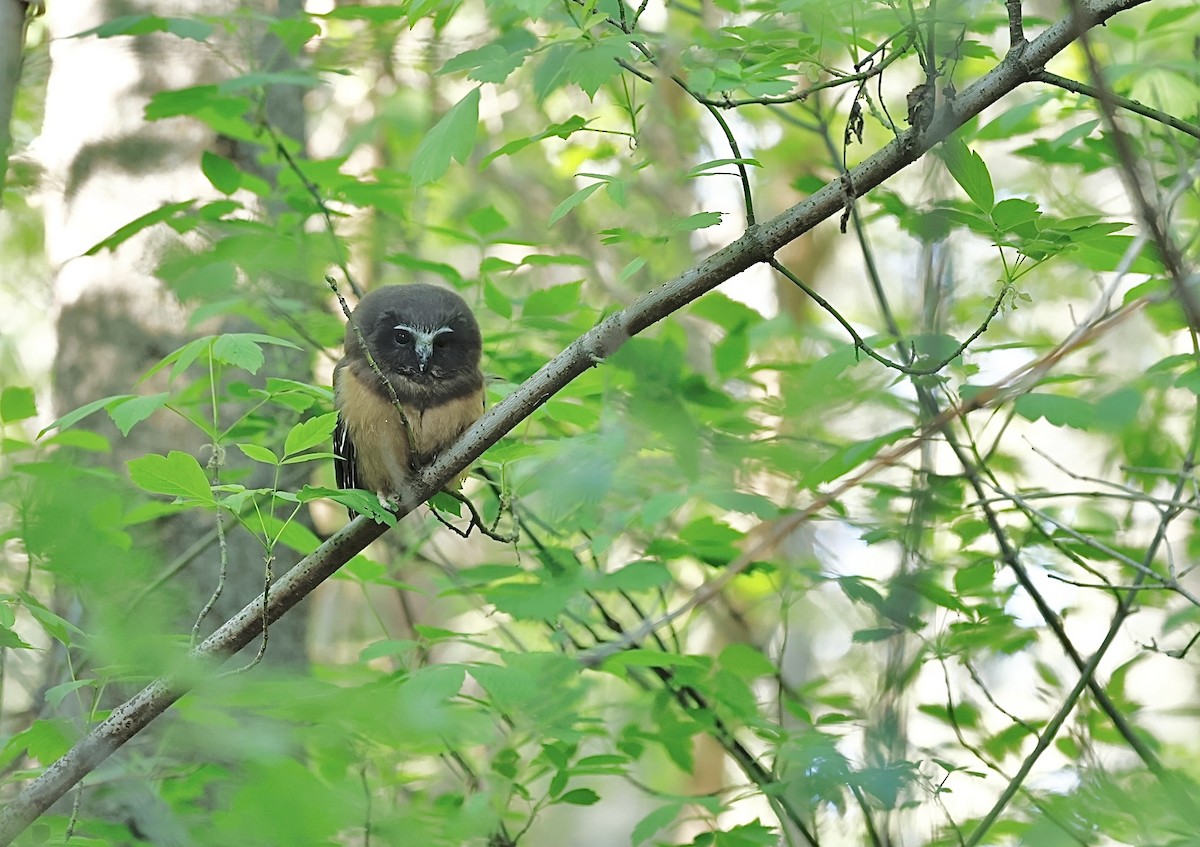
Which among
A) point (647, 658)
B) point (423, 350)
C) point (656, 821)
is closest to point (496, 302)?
point (423, 350)

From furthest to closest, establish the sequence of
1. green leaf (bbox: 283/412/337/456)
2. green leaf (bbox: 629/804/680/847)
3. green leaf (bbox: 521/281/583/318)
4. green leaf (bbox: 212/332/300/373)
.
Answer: green leaf (bbox: 521/281/583/318)
green leaf (bbox: 629/804/680/847)
green leaf (bbox: 212/332/300/373)
green leaf (bbox: 283/412/337/456)

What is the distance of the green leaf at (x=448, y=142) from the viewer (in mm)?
2959

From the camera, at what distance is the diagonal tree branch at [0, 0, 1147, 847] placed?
252 centimetres

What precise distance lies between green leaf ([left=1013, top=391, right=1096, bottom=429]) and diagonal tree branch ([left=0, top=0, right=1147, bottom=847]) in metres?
0.87

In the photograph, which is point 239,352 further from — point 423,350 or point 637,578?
point 423,350

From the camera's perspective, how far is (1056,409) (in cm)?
314

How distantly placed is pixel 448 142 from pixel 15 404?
1968mm

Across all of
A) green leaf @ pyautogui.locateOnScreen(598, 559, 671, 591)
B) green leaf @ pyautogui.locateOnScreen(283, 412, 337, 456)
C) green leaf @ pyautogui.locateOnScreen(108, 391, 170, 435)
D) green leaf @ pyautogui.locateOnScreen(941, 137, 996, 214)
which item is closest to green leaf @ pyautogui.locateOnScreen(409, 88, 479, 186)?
green leaf @ pyautogui.locateOnScreen(283, 412, 337, 456)

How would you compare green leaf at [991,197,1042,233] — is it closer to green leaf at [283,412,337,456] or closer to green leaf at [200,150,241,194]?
green leaf at [283,412,337,456]

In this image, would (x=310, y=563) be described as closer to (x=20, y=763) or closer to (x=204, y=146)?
(x=20, y=763)

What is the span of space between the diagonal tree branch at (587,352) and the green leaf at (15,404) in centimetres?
130

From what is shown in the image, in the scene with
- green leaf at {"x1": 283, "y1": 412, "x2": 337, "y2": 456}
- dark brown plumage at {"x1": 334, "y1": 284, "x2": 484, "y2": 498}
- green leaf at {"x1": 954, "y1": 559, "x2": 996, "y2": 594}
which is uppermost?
dark brown plumage at {"x1": 334, "y1": 284, "x2": 484, "y2": 498}

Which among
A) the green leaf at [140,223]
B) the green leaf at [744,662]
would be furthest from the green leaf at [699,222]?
the green leaf at [140,223]

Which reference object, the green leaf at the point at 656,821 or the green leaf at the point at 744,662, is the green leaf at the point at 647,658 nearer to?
the green leaf at the point at 656,821
